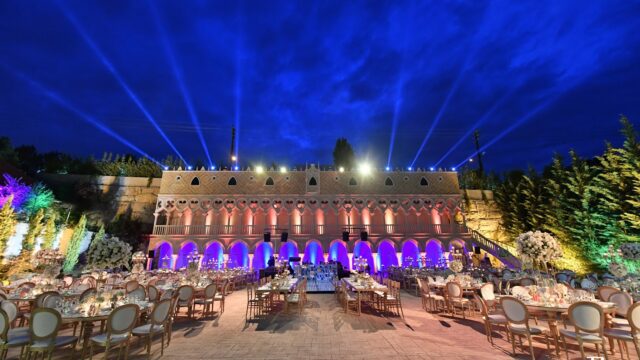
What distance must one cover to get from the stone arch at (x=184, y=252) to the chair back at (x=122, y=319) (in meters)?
18.0

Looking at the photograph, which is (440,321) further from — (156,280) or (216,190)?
(216,190)

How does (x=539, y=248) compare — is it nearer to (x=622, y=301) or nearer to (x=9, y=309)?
(x=622, y=301)

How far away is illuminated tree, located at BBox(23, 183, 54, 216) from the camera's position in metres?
17.3

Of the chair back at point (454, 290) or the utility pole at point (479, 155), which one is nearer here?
the chair back at point (454, 290)

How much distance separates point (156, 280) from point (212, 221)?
14.5 m

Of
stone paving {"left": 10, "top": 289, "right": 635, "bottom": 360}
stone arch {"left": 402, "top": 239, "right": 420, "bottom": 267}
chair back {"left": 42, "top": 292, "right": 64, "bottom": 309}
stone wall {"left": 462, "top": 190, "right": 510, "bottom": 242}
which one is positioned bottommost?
stone paving {"left": 10, "top": 289, "right": 635, "bottom": 360}

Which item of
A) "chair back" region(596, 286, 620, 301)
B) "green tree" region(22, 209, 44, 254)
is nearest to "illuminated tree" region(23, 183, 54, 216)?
"green tree" region(22, 209, 44, 254)

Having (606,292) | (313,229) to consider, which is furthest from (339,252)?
(606,292)

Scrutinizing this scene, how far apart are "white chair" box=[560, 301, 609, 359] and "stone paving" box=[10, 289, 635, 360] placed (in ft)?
2.20

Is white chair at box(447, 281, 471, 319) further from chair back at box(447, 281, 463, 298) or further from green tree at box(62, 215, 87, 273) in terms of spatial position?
green tree at box(62, 215, 87, 273)

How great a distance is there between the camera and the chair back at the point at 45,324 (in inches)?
171

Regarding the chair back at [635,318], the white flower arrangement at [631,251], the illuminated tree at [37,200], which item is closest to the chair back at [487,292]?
the chair back at [635,318]

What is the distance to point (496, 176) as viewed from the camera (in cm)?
2780

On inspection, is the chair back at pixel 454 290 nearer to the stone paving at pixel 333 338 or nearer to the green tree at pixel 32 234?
the stone paving at pixel 333 338
